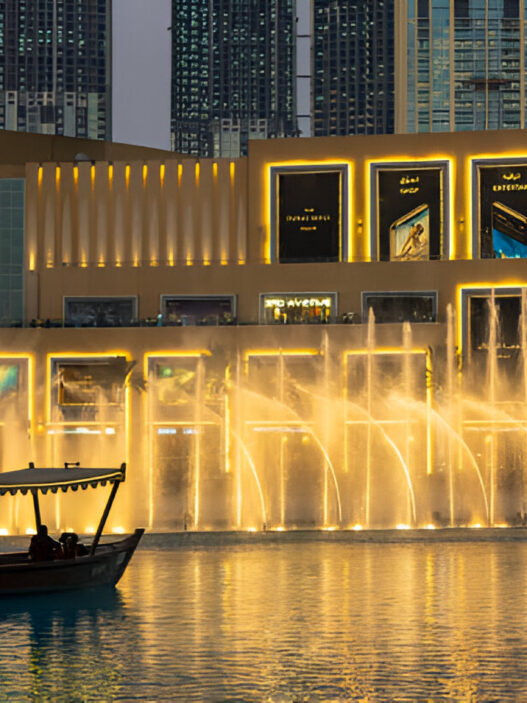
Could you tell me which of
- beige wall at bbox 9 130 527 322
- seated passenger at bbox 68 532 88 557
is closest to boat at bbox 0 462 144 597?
seated passenger at bbox 68 532 88 557

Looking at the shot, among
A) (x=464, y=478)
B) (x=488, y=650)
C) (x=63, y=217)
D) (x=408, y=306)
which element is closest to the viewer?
(x=488, y=650)

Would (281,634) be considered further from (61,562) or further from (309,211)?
(309,211)

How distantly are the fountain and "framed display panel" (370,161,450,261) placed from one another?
751 centimetres

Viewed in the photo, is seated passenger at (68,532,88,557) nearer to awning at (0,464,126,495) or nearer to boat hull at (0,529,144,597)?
boat hull at (0,529,144,597)

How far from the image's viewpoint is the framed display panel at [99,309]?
66.6m

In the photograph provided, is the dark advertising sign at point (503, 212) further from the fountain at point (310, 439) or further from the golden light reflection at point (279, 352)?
the golden light reflection at point (279, 352)

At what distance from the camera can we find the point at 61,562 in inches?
1307

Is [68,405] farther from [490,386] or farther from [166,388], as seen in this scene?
[490,386]

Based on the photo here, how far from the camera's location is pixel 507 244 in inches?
2596

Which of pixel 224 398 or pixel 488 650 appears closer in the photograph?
pixel 488 650

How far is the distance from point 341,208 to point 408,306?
654cm

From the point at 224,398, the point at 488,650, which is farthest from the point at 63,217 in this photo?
the point at 488,650

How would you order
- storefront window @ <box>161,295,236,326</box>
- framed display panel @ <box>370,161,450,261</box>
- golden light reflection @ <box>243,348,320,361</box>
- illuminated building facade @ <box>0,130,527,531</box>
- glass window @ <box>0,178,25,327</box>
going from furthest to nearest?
glass window @ <box>0,178,25,327</box>, framed display panel @ <box>370,161,450,261</box>, storefront window @ <box>161,295,236,326</box>, golden light reflection @ <box>243,348,320,361</box>, illuminated building facade @ <box>0,130,527,531</box>

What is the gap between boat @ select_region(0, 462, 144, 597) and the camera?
32875 millimetres
